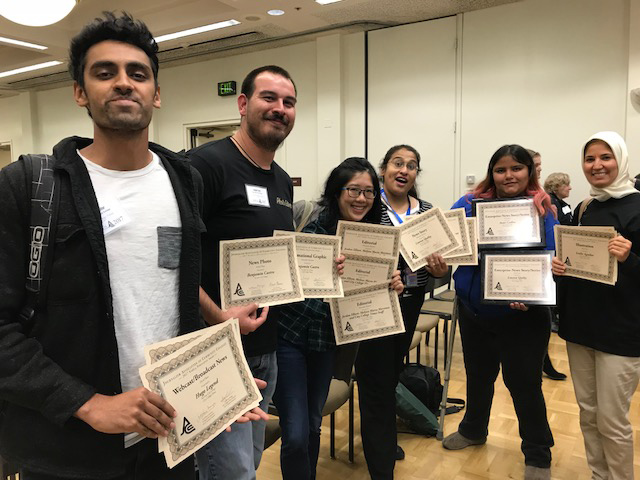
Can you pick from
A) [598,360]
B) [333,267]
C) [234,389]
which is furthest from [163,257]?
[598,360]

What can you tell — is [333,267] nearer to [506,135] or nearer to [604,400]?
[604,400]

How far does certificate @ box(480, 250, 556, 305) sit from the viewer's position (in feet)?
7.29

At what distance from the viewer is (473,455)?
8.94 ft

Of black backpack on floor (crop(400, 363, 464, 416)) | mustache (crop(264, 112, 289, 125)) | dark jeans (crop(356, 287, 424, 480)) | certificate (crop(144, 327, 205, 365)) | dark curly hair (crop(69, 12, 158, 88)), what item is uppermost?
dark curly hair (crop(69, 12, 158, 88))

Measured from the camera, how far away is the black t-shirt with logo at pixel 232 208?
5.06 feet

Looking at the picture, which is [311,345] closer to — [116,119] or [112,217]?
[112,217]

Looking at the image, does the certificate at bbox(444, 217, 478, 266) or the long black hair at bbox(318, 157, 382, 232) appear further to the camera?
the certificate at bbox(444, 217, 478, 266)

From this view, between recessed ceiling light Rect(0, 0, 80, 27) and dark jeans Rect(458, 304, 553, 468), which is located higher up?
recessed ceiling light Rect(0, 0, 80, 27)

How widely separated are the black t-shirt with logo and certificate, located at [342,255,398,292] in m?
0.43

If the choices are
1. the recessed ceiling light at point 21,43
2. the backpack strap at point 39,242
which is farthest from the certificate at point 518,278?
the recessed ceiling light at point 21,43

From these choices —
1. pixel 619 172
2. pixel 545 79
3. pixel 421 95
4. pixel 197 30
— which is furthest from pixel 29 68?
pixel 619 172

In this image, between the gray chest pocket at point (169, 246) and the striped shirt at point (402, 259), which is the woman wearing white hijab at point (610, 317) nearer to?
the striped shirt at point (402, 259)

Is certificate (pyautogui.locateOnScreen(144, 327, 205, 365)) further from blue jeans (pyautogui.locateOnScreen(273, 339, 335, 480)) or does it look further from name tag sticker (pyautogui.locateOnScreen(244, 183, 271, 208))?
blue jeans (pyautogui.locateOnScreen(273, 339, 335, 480))

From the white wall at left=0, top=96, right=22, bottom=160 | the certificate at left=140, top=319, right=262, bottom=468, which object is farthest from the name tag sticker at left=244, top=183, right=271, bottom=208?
the white wall at left=0, top=96, right=22, bottom=160
